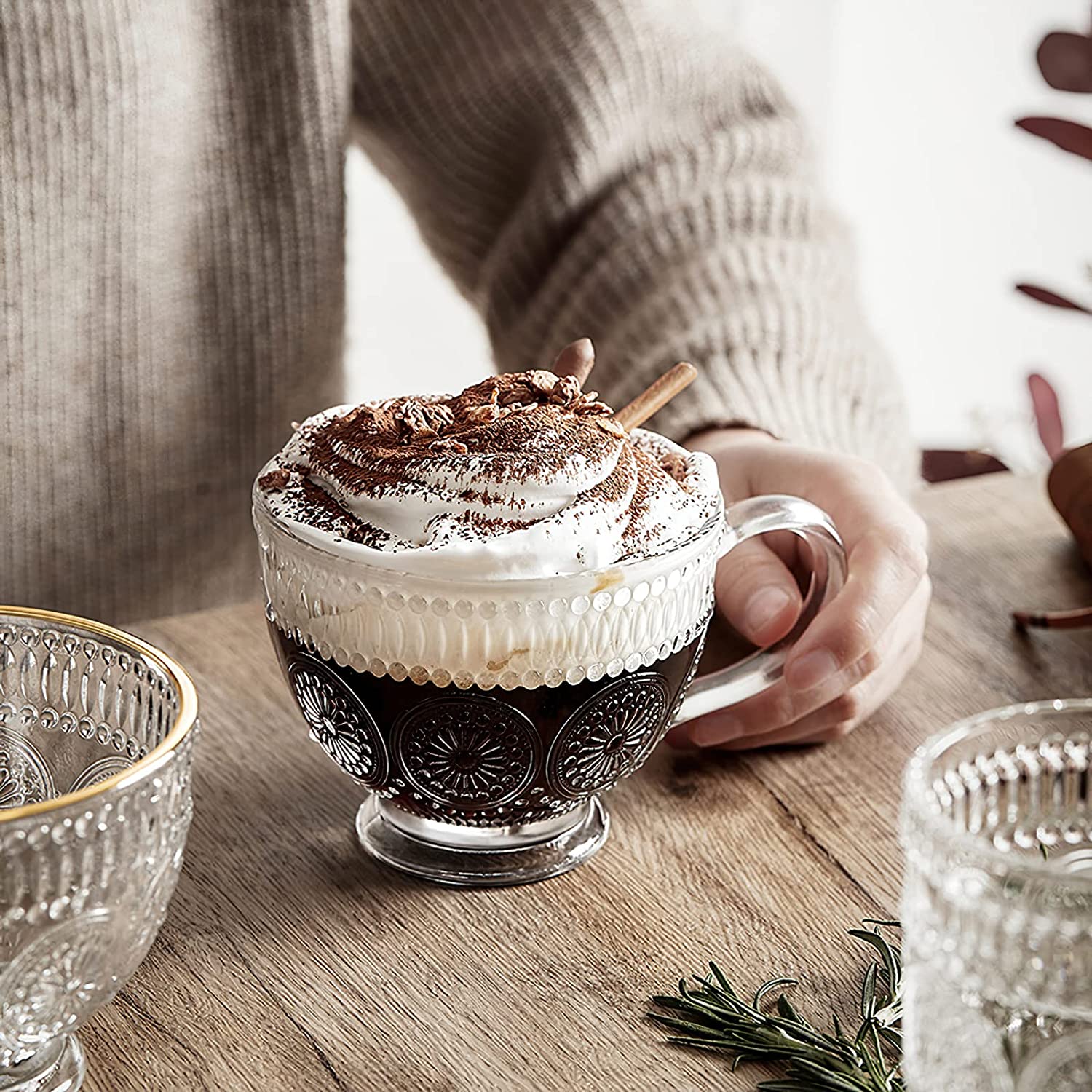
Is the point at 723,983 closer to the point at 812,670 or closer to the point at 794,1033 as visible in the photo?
the point at 794,1033

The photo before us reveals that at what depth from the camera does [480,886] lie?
70 centimetres

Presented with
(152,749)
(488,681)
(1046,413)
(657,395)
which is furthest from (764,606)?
(1046,413)

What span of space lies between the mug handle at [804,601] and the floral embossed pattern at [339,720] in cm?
16

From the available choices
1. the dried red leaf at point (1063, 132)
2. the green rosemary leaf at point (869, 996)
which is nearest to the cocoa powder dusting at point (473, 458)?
the green rosemary leaf at point (869, 996)

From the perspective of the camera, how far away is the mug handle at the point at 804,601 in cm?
73

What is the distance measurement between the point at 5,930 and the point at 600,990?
254mm

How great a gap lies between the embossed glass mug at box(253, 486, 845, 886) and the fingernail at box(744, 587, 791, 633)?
0.12 metres

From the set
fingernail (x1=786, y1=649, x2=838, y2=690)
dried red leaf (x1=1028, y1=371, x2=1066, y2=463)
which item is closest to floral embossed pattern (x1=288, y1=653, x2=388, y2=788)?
fingernail (x1=786, y1=649, x2=838, y2=690)

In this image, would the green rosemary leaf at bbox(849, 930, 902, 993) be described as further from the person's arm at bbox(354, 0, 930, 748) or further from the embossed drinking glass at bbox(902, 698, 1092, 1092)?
the person's arm at bbox(354, 0, 930, 748)

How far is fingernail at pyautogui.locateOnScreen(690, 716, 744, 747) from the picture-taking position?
802 mm

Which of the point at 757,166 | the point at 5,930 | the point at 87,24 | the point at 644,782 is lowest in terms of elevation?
the point at 644,782

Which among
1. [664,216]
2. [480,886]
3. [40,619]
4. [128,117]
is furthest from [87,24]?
[480,886]

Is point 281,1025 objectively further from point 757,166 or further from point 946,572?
point 757,166

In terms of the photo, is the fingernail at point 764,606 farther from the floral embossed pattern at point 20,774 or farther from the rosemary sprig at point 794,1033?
the floral embossed pattern at point 20,774
